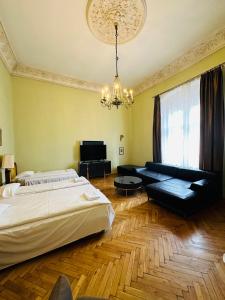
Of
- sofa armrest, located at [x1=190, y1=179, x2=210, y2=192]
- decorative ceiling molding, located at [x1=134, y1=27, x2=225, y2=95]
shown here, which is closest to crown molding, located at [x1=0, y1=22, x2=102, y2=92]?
decorative ceiling molding, located at [x1=134, y1=27, x2=225, y2=95]

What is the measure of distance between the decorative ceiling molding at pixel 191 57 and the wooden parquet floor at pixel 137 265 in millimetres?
3595

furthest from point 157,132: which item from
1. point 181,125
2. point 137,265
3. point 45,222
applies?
point 45,222

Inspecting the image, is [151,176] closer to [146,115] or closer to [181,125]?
[181,125]

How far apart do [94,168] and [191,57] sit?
4.33 meters


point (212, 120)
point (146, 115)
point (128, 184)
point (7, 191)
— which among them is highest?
point (146, 115)

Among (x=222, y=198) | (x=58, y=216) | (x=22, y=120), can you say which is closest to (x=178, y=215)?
(x=222, y=198)

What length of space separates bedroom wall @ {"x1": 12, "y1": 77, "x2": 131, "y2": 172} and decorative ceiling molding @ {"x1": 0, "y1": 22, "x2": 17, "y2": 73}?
49 cm

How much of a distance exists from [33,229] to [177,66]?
4790 millimetres

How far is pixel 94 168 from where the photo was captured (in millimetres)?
4988

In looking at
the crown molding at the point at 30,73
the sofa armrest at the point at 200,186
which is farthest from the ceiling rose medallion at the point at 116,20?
the sofa armrest at the point at 200,186

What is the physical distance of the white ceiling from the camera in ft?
7.28

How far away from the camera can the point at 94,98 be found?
5230mm

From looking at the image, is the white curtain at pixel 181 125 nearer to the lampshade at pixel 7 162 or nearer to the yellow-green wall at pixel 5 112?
the lampshade at pixel 7 162

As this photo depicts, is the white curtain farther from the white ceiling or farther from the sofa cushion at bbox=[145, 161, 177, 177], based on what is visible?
the white ceiling
